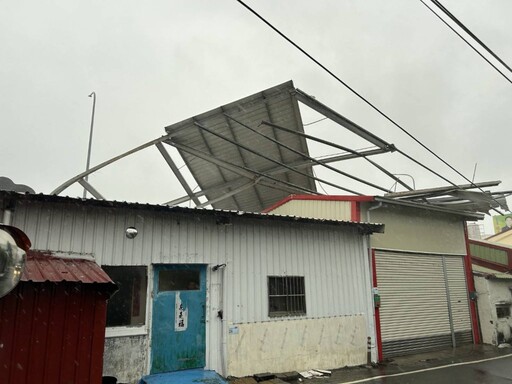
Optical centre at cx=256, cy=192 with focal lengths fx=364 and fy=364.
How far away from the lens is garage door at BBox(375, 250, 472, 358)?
11.7 metres

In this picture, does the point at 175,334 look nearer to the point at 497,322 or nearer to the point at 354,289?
the point at 354,289

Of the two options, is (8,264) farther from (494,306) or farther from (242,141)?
(494,306)

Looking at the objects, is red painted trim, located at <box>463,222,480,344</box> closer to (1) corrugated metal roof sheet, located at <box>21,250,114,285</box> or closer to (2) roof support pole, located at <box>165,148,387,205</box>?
(2) roof support pole, located at <box>165,148,387,205</box>

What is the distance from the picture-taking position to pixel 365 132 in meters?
11.7

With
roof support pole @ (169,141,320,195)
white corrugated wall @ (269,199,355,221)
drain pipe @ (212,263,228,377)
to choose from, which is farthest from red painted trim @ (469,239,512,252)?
drain pipe @ (212,263,228,377)

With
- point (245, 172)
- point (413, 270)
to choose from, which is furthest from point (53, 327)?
point (413, 270)

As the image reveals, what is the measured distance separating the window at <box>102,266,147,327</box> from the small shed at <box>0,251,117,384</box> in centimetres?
192

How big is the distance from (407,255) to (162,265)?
8.77m

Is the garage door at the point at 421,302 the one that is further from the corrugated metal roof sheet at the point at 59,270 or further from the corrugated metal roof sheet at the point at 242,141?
the corrugated metal roof sheet at the point at 59,270

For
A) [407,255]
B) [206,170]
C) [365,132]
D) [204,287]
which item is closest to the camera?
[204,287]

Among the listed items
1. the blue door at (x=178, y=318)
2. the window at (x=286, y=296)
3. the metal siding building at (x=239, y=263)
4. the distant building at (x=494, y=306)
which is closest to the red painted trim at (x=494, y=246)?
the distant building at (x=494, y=306)

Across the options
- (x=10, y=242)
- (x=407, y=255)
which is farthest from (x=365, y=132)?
(x=10, y=242)

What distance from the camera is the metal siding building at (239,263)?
748cm

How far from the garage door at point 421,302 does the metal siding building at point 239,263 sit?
1.23 m
